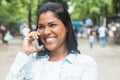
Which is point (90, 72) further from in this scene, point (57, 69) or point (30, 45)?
point (30, 45)

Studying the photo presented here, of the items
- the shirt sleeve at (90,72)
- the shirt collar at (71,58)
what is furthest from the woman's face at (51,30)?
the shirt sleeve at (90,72)

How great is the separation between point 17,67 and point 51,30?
32cm

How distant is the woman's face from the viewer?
116 inches

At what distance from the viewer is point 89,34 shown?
2905 cm

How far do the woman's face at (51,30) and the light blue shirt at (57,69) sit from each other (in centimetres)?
12

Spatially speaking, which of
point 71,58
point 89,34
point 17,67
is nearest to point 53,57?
point 71,58

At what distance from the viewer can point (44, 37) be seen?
9.83 ft

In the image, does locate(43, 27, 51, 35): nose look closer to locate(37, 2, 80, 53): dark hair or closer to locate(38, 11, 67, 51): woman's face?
locate(38, 11, 67, 51): woman's face

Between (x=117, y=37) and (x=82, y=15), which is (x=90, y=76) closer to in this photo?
(x=117, y=37)

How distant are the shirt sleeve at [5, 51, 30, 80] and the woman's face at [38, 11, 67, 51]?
175 mm

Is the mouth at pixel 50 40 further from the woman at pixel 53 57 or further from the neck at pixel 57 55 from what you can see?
the neck at pixel 57 55

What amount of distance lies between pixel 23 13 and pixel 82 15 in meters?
12.0

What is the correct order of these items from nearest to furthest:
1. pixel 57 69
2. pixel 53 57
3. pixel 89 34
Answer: pixel 57 69, pixel 53 57, pixel 89 34

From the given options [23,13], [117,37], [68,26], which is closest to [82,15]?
[23,13]
